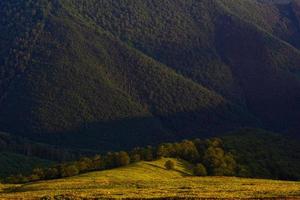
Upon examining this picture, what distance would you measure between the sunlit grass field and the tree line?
5.66 metres

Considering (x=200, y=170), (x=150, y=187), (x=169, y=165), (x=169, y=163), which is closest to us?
(x=150, y=187)

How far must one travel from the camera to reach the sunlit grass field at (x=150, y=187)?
218ft

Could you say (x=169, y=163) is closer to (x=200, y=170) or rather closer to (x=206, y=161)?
(x=200, y=170)

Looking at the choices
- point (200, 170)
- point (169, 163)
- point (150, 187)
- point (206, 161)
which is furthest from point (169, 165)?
point (150, 187)

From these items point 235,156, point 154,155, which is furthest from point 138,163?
point 235,156

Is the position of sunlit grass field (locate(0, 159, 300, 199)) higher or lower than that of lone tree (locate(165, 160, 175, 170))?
lower

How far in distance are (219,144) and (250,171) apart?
22.5m

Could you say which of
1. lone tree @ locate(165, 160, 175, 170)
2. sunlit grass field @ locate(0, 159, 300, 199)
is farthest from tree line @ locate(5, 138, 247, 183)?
sunlit grass field @ locate(0, 159, 300, 199)

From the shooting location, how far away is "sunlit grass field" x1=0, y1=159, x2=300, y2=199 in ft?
218

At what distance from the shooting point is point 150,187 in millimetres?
81188

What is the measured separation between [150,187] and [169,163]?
44.2 meters

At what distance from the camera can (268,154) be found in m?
175

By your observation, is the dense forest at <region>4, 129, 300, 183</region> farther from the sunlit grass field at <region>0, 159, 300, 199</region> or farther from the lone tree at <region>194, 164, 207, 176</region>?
the sunlit grass field at <region>0, 159, 300, 199</region>

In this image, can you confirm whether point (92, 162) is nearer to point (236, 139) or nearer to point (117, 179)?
point (117, 179)
